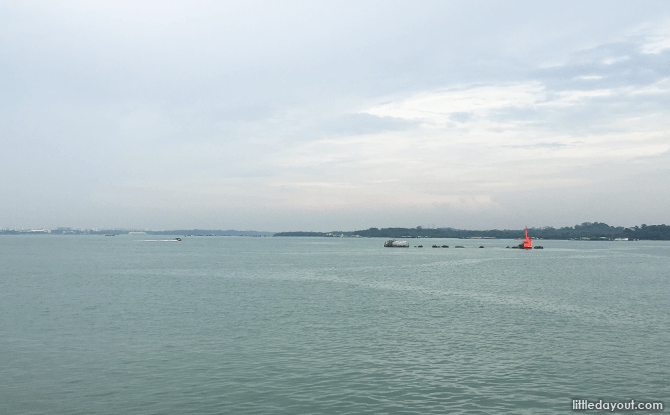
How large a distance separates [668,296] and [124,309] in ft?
231

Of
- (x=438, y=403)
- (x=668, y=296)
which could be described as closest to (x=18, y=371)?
(x=438, y=403)

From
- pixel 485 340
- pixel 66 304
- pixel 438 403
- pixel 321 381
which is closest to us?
pixel 438 403

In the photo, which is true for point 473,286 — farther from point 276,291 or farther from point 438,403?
point 438,403

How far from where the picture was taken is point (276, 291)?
6969 centimetres

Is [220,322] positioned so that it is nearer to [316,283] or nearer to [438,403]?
[438,403]

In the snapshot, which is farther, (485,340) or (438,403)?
(485,340)

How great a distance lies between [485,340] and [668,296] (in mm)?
44426

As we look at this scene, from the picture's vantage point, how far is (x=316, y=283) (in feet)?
266

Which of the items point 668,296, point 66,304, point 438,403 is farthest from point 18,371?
point 668,296

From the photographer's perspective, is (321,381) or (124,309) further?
(124,309)

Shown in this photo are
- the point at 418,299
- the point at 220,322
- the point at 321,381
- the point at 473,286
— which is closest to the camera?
the point at 321,381

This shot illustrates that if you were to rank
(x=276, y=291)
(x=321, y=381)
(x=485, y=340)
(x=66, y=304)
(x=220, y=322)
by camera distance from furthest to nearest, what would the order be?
(x=276, y=291) < (x=66, y=304) < (x=220, y=322) < (x=485, y=340) < (x=321, y=381)

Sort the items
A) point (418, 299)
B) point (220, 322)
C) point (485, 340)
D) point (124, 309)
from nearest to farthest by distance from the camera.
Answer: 1. point (485, 340)
2. point (220, 322)
3. point (124, 309)
4. point (418, 299)

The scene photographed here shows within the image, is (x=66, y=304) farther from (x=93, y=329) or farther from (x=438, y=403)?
(x=438, y=403)
